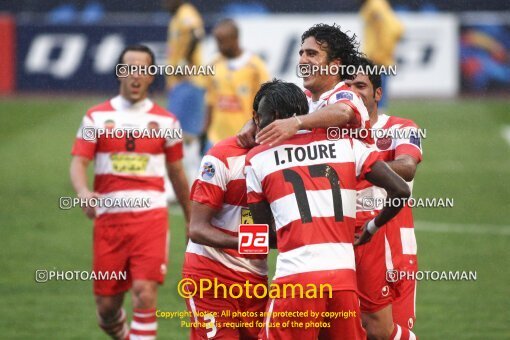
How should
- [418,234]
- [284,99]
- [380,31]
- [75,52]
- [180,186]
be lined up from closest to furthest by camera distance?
[284,99]
[180,186]
[418,234]
[380,31]
[75,52]

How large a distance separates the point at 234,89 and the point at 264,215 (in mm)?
7670

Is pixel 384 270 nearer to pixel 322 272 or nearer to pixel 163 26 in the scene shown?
pixel 322 272

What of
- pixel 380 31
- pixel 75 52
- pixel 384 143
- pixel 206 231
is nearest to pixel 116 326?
pixel 206 231

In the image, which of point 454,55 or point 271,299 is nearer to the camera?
point 271,299

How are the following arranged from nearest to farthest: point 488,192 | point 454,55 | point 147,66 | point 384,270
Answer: point 384,270 < point 147,66 < point 488,192 < point 454,55

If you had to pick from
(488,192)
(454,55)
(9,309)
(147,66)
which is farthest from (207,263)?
(454,55)

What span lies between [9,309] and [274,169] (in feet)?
17.9

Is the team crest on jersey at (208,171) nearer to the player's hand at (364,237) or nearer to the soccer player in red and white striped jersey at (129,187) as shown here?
the player's hand at (364,237)

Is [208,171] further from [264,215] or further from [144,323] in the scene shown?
[144,323]

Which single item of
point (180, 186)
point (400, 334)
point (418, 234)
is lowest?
point (400, 334)

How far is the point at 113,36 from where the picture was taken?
94.6 ft

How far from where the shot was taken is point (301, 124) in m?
5.82

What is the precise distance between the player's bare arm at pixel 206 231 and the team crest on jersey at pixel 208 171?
16 cm

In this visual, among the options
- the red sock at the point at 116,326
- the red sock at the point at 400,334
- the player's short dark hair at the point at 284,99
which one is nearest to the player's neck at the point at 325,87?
the player's short dark hair at the point at 284,99
